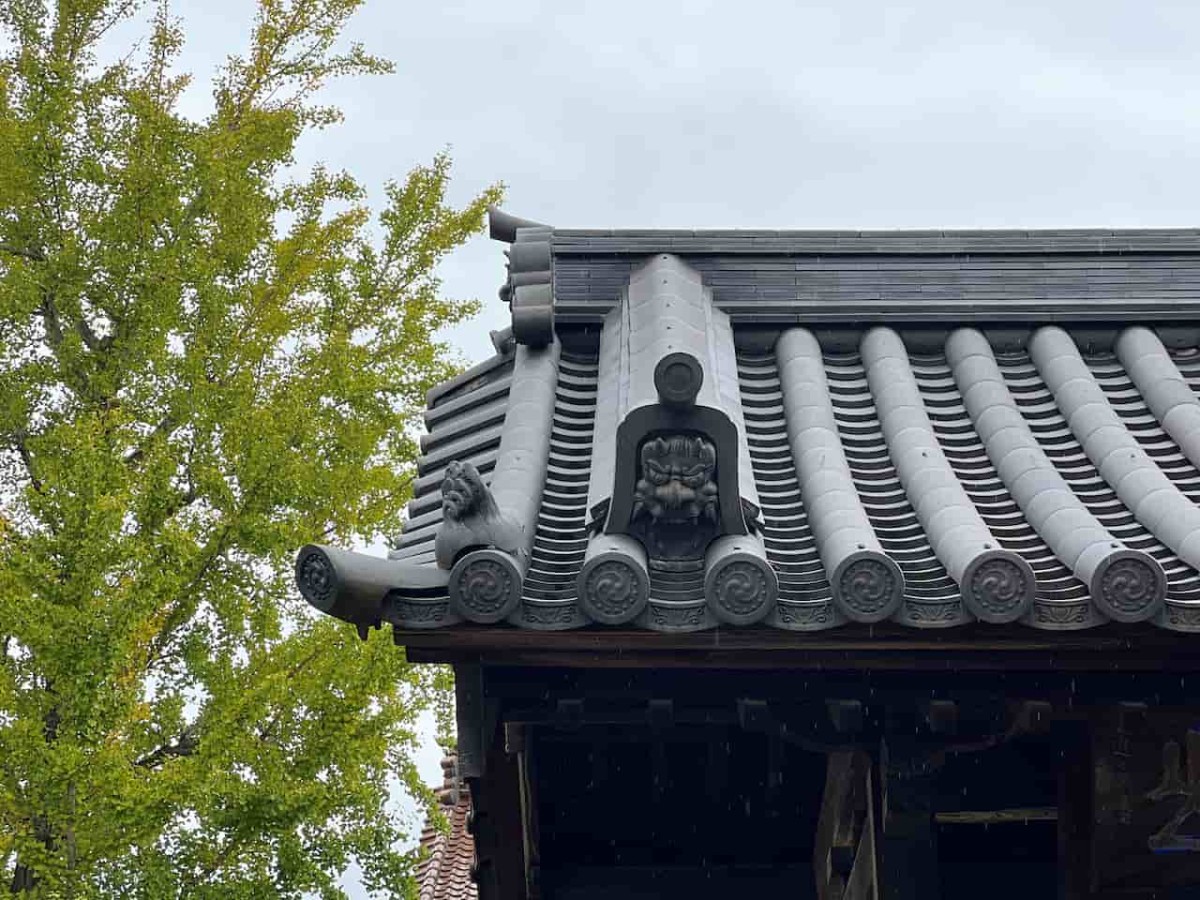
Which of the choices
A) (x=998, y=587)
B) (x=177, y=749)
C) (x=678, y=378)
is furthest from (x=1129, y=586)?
(x=177, y=749)

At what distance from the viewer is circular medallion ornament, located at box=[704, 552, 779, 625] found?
3.26m

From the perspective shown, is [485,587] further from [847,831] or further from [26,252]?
[26,252]

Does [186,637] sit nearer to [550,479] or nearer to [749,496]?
[550,479]

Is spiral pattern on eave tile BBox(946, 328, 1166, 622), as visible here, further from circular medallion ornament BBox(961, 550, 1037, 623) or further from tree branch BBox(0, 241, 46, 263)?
tree branch BBox(0, 241, 46, 263)

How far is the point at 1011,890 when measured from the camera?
14.6ft

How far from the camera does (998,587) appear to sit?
3.24 meters

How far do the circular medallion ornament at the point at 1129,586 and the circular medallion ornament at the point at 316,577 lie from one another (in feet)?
5.00

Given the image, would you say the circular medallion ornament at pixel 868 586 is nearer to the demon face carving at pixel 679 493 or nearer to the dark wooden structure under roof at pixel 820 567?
the dark wooden structure under roof at pixel 820 567

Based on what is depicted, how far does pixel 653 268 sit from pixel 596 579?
2226mm

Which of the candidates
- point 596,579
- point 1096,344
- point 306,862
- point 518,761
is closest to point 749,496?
point 596,579

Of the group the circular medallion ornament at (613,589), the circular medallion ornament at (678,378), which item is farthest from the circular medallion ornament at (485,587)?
the circular medallion ornament at (678,378)

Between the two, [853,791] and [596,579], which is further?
[853,791]

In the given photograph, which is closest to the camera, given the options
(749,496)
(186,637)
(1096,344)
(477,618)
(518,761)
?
(477,618)

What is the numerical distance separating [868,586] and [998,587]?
26 cm
